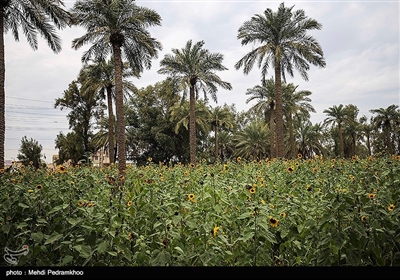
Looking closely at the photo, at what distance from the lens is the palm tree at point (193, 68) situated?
61.9 ft

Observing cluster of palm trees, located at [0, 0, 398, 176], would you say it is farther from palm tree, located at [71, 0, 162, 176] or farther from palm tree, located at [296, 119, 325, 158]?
palm tree, located at [296, 119, 325, 158]

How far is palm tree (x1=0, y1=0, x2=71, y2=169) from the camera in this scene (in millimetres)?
10446

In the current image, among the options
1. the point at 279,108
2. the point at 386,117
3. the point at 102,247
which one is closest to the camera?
the point at 102,247

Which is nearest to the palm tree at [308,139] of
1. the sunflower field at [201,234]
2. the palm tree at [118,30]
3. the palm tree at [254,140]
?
the palm tree at [254,140]

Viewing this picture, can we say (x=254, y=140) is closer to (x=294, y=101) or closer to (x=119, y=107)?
(x=294, y=101)

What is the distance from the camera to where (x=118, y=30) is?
41.8 feet

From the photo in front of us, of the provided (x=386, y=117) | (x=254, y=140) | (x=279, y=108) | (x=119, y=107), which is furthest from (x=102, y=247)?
(x=386, y=117)

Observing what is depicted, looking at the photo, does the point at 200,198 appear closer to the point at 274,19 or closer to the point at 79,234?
the point at 79,234

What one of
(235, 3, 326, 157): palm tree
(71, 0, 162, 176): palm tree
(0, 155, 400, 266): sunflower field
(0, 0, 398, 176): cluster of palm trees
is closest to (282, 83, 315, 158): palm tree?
(0, 0, 398, 176): cluster of palm trees

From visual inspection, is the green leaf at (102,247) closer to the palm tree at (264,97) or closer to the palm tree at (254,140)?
the palm tree at (264,97)

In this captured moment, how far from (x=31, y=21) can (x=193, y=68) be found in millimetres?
9439

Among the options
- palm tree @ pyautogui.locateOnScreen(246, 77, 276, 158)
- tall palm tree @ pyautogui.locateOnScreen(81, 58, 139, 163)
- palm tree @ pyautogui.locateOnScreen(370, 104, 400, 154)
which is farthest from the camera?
palm tree @ pyautogui.locateOnScreen(370, 104, 400, 154)

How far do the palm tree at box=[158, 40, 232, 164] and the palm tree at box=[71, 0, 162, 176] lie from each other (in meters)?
5.17

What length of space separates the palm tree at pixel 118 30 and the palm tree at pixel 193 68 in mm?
Result: 5169
